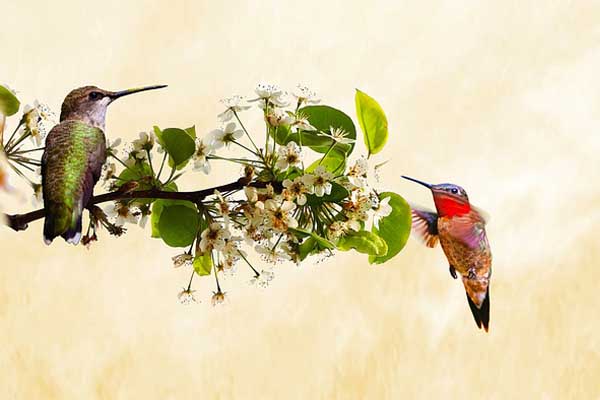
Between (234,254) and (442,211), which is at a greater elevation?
→ (442,211)

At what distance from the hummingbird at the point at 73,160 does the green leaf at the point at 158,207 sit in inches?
2.3

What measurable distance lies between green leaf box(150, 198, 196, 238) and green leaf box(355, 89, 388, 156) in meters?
0.14

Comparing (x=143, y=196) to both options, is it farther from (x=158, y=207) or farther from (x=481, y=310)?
(x=481, y=310)

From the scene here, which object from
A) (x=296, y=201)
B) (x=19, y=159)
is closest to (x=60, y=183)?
(x=19, y=159)

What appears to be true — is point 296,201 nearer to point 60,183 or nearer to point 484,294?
point 60,183

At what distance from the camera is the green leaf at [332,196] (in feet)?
1.81

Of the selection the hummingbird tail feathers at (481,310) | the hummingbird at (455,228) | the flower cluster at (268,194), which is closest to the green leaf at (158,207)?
the flower cluster at (268,194)

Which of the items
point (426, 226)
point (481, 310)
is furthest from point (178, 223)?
point (481, 310)

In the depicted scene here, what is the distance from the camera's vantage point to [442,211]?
30.7 inches

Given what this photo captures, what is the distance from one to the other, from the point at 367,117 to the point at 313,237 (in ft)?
0.35

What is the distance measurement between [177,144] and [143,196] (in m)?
0.05

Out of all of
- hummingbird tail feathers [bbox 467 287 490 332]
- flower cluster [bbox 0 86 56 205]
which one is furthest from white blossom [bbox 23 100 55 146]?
hummingbird tail feathers [bbox 467 287 490 332]

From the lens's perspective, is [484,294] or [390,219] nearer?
[390,219]

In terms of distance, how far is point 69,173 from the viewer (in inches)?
20.6
